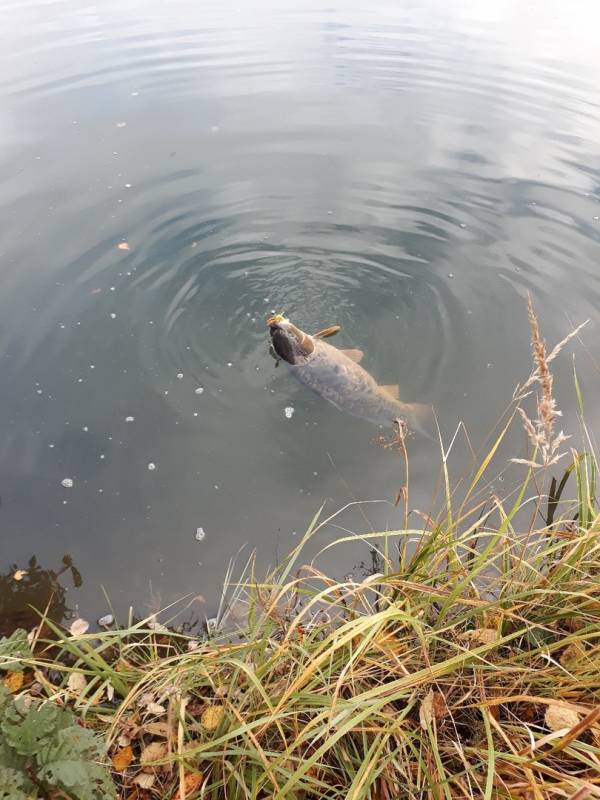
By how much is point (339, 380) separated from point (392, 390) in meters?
0.51

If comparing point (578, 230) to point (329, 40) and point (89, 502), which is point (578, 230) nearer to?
point (89, 502)

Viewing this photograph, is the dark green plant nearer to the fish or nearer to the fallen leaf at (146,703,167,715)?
the fallen leaf at (146,703,167,715)

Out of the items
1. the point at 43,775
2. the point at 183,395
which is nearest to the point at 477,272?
the point at 183,395

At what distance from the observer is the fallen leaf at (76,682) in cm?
258

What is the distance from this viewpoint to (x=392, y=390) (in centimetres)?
477

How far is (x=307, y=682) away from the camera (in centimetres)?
213

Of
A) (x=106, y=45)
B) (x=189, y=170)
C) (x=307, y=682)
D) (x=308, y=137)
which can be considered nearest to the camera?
(x=307, y=682)

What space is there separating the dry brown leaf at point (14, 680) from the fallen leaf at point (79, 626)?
0.51 meters

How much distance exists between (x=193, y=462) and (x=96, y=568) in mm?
1105

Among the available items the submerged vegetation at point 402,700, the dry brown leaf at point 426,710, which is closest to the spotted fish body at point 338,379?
the submerged vegetation at point 402,700

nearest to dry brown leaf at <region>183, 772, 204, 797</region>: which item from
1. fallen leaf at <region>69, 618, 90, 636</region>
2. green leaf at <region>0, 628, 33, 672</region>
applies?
green leaf at <region>0, 628, 33, 672</region>

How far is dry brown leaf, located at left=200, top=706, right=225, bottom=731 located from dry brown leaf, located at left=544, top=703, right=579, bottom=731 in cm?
126

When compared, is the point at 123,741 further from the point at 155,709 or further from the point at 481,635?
the point at 481,635

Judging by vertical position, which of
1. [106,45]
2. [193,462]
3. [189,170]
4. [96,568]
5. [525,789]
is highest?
[106,45]
